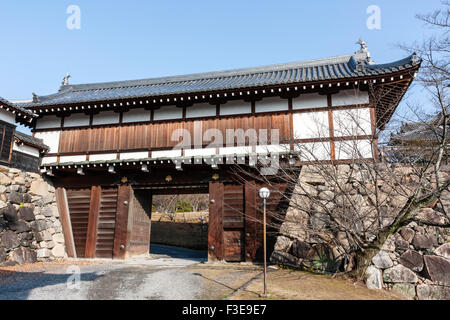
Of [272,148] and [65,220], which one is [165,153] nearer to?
[272,148]

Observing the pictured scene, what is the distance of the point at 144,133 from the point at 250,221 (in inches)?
223

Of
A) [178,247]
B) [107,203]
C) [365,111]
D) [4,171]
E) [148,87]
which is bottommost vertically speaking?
[178,247]

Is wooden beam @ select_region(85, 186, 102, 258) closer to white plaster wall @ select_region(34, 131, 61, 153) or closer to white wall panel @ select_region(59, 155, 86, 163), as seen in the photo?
white wall panel @ select_region(59, 155, 86, 163)

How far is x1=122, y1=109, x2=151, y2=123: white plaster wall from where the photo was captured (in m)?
13.0

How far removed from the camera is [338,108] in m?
11.2

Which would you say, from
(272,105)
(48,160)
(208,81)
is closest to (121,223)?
(48,160)

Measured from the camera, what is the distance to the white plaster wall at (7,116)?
11836mm

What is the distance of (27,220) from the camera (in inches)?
487

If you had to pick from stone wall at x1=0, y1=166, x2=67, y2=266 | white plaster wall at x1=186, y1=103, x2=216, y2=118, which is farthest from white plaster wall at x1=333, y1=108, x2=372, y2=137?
stone wall at x1=0, y1=166, x2=67, y2=266

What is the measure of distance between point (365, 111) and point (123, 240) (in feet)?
34.8

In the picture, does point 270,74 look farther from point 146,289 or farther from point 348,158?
point 146,289

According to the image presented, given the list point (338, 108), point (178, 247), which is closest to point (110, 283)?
point (338, 108)

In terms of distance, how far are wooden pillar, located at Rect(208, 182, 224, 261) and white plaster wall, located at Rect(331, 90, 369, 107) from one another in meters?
5.36

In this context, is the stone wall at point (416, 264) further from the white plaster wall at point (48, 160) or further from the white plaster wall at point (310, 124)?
the white plaster wall at point (48, 160)
